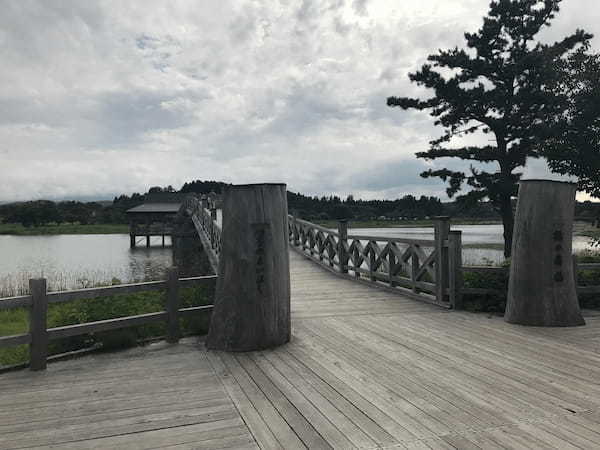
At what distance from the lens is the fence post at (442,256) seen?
26.4 ft

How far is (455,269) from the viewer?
7773mm

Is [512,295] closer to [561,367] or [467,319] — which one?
[467,319]

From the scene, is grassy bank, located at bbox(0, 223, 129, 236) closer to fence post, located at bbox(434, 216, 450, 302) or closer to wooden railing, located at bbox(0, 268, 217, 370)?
wooden railing, located at bbox(0, 268, 217, 370)

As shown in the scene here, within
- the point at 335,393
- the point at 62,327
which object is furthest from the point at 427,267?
the point at 62,327

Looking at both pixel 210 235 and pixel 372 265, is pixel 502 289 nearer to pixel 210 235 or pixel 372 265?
Answer: pixel 372 265

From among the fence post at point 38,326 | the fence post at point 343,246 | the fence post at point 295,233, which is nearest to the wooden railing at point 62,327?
the fence post at point 38,326

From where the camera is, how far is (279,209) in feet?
18.7

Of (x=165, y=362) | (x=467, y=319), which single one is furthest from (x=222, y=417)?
(x=467, y=319)

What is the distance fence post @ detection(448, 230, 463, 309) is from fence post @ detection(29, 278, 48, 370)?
244 inches

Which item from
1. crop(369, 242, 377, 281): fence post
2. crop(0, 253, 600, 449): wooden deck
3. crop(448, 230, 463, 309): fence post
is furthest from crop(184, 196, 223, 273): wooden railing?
crop(0, 253, 600, 449): wooden deck

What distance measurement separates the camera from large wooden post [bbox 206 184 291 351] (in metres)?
5.38

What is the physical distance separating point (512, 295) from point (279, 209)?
151 inches

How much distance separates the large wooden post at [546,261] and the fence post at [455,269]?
1215 millimetres

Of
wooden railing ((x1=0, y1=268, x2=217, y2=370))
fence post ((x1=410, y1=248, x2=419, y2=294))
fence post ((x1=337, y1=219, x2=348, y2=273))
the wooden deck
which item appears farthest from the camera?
fence post ((x1=337, y1=219, x2=348, y2=273))
